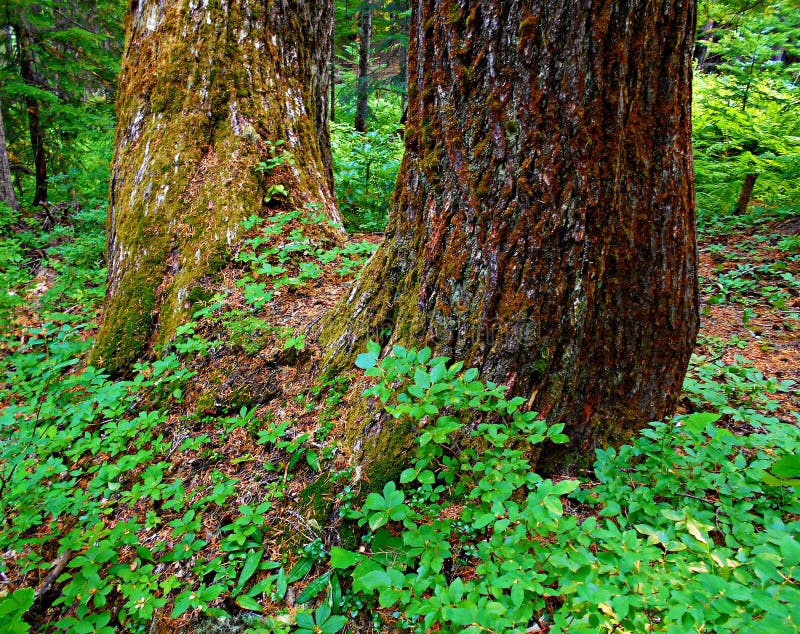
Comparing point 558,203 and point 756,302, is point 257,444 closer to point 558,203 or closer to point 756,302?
point 558,203

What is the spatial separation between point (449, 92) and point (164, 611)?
2458 millimetres

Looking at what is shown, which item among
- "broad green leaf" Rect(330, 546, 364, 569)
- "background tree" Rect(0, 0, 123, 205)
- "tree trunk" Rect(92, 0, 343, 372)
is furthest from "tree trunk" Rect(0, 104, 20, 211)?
"broad green leaf" Rect(330, 546, 364, 569)

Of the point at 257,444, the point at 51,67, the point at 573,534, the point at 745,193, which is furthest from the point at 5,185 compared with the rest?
the point at 745,193

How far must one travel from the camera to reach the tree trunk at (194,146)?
3289 mm

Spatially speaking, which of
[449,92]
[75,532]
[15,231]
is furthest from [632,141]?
[15,231]

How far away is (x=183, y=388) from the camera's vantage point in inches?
110

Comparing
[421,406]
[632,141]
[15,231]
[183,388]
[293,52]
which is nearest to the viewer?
[421,406]

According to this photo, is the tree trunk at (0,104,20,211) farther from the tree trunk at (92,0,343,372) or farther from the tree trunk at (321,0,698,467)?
the tree trunk at (321,0,698,467)

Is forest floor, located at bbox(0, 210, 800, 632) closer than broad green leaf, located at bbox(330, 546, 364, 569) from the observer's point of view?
No

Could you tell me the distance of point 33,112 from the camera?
8.30 metres

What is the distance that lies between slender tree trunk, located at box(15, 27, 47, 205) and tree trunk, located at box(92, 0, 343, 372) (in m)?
5.86

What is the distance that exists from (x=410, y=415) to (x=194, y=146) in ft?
10.4

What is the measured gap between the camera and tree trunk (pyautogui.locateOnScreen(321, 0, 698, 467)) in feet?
5.51

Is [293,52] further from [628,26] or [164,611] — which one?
[164,611]
